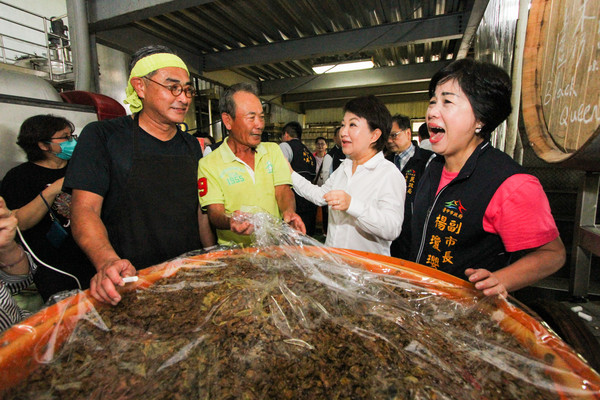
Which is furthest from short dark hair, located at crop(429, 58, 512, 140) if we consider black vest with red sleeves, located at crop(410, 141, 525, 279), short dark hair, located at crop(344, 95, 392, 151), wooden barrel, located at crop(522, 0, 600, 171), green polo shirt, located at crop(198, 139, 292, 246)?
green polo shirt, located at crop(198, 139, 292, 246)

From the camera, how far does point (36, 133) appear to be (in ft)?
6.56

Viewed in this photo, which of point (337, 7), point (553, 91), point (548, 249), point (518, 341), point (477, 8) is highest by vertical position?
point (337, 7)

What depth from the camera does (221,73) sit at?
870 cm

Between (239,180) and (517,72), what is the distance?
92.5 inches

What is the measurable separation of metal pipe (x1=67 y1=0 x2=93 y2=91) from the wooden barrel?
5.50m

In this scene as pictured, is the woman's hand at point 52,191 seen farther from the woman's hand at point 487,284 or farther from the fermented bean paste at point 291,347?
the woman's hand at point 487,284

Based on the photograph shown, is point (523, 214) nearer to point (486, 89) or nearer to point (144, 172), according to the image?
point (486, 89)

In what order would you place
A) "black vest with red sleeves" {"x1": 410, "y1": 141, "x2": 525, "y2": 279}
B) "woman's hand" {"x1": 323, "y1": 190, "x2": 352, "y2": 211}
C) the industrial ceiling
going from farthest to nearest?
the industrial ceiling
"woman's hand" {"x1": 323, "y1": 190, "x2": 352, "y2": 211}
"black vest with red sleeves" {"x1": 410, "y1": 141, "x2": 525, "y2": 279}

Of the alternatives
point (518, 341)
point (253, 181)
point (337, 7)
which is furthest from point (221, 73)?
point (518, 341)

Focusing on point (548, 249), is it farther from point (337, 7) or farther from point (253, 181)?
point (337, 7)

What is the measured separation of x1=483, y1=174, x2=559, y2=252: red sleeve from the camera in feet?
3.27

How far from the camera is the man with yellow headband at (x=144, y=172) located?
50.9 inches

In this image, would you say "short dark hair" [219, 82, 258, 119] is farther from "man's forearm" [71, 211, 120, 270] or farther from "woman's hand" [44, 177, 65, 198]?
"woman's hand" [44, 177, 65, 198]

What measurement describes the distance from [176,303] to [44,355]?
319mm
